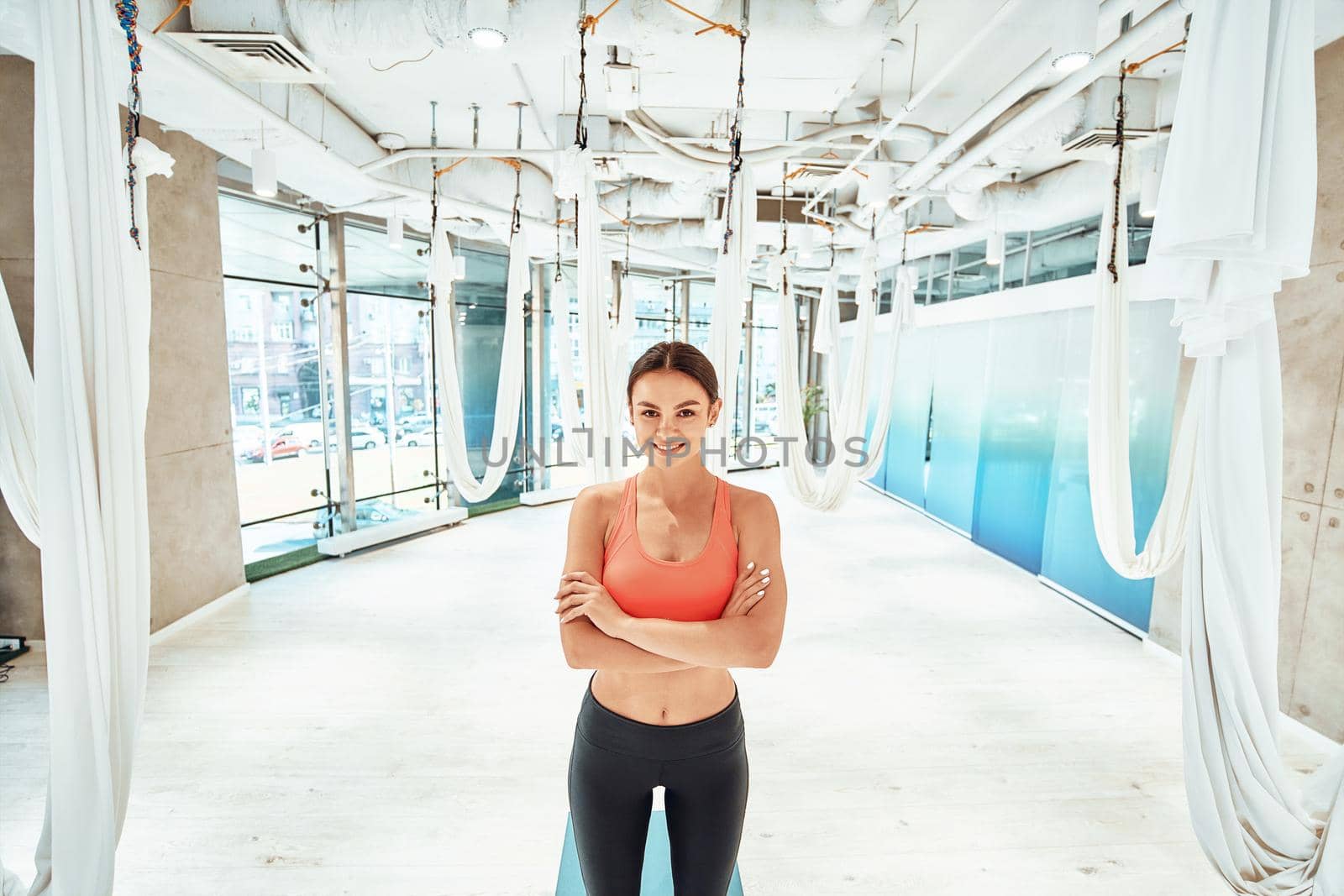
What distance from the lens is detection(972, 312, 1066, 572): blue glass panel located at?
491 centimetres

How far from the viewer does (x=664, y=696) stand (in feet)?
3.75

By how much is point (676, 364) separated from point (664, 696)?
596mm

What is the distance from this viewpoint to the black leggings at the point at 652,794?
1.12 metres

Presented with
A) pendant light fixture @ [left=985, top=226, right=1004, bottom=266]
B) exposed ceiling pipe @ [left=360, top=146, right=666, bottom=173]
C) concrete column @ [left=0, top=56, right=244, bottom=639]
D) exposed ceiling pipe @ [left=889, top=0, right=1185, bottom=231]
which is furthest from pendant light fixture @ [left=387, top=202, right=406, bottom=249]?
pendant light fixture @ [left=985, top=226, right=1004, bottom=266]

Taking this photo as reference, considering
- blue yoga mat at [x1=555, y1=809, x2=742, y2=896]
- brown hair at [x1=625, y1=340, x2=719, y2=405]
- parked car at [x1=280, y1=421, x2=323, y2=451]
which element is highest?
brown hair at [x1=625, y1=340, x2=719, y2=405]

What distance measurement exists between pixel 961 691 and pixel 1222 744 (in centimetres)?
166

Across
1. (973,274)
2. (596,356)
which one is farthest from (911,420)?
(596,356)

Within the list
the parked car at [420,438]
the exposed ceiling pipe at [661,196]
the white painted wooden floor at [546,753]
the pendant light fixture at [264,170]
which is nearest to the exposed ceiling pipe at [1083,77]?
the exposed ceiling pipe at [661,196]

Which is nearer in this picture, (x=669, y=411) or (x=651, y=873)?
(x=669, y=411)

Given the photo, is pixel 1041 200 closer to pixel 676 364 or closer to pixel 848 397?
pixel 848 397

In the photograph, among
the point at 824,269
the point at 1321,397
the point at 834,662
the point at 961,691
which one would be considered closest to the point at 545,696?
the point at 834,662

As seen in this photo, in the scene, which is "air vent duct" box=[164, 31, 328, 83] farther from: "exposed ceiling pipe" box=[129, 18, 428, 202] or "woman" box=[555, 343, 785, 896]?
"woman" box=[555, 343, 785, 896]

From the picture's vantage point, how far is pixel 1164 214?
1.27m

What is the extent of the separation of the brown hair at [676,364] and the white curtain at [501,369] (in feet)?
8.92
